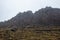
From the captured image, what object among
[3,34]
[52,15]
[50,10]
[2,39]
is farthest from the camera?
[50,10]

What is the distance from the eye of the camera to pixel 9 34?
25062 mm

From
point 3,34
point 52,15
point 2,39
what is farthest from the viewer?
point 52,15

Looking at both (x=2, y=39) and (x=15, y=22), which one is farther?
(x=15, y=22)

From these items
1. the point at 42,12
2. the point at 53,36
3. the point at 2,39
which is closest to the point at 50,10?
the point at 42,12

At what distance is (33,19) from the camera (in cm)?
5044

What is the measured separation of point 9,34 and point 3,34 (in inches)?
42.3

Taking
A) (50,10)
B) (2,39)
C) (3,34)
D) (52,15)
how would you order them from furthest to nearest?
(50,10)
(52,15)
(3,34)
(2,39)

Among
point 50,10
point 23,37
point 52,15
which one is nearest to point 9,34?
point 23,37

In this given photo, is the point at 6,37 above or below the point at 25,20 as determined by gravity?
below

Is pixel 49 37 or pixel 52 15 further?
pixel 52 15

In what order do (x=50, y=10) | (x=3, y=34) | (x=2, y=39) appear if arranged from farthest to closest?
(x=50, y=10) → (x=3, y=34) → (x=2, y=39)

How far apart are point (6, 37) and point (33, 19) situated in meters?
26.8

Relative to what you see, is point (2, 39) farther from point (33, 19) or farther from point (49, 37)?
point (33, 19)

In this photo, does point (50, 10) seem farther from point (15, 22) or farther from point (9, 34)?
point (9, 34)
